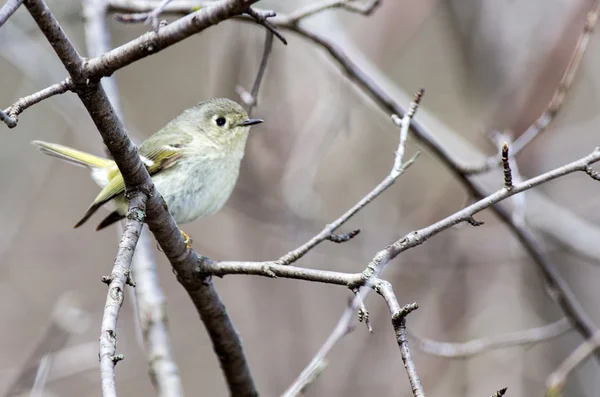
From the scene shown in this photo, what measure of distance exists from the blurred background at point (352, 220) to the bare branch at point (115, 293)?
5.50 feet

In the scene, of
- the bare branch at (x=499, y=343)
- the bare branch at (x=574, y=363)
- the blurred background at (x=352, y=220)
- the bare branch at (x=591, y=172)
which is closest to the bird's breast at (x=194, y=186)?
the blurred background at (x=352, y=220)

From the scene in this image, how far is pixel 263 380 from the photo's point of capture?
3.83 meters

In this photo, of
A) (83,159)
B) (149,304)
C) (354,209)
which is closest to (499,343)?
(354,209)

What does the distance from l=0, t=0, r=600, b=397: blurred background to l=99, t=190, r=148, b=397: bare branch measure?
168 centimetres

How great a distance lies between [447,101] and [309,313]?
2.07m

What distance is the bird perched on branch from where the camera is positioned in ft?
8.66

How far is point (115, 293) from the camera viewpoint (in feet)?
3.93

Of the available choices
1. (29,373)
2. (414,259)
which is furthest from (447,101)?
(29,373)

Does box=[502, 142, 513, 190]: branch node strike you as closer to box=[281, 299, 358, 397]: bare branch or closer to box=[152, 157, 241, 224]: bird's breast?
box=[281, 299, 358, 397]: bare branch

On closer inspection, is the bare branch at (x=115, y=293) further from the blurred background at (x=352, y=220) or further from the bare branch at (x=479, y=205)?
the blurred background at (x=352, y=220)

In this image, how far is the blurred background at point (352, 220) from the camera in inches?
141

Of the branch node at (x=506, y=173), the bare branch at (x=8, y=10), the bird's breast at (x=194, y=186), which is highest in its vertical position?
the bird's breast at (x=194, y=186)

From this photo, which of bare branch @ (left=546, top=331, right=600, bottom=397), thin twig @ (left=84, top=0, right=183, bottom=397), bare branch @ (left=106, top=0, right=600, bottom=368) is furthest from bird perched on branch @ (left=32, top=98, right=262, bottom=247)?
bare branch @ (left=546, top=331, right=600, bottom=397)

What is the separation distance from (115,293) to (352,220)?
291cm
